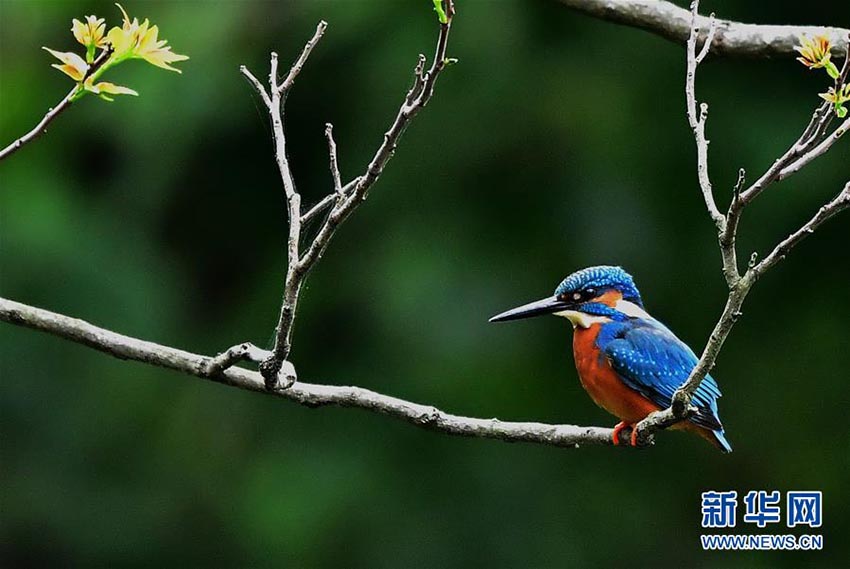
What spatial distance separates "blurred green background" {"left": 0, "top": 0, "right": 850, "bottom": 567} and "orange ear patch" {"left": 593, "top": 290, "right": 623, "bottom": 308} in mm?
4249

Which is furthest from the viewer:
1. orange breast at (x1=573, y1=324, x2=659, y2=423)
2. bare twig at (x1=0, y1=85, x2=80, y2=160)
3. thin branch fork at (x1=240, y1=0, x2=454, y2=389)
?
orange breast at (x1=573, y1=324, x2=659, y2=423)

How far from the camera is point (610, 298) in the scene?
3188 mm

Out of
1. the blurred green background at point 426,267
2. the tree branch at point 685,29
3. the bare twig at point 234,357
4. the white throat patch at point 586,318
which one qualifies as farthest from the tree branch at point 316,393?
the blurred green background at point 426,267

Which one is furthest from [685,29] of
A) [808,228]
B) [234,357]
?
A: [234,357]

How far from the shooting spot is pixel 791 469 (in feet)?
26.1

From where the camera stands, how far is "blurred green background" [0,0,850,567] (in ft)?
25.1

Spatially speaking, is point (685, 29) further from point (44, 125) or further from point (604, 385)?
point (44, 125)

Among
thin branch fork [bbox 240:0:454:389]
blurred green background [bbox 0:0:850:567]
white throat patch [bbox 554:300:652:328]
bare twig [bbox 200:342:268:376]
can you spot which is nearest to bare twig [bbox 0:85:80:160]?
thin branch fork [bbox 240:0:454:389]

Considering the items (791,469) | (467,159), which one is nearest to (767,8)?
(467,159)

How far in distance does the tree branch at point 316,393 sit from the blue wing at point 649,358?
352 millimetres

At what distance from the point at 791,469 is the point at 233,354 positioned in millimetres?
5854

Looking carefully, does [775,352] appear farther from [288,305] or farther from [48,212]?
[288,305]

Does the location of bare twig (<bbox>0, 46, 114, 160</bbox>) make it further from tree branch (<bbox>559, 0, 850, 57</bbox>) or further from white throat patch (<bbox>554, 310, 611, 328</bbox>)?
tree branch (<bbox>559, 0, 850, 57</bbox>)

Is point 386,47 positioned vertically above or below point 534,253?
above
